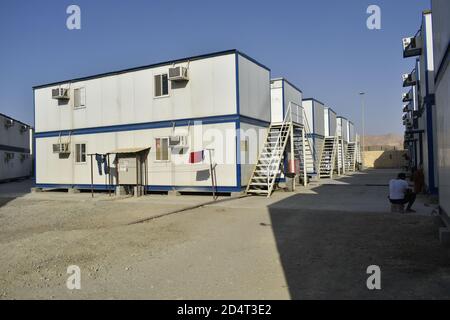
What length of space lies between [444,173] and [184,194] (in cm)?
1165

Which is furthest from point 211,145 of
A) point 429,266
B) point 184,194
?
point 429,266

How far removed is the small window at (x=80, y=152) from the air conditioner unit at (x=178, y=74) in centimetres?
720

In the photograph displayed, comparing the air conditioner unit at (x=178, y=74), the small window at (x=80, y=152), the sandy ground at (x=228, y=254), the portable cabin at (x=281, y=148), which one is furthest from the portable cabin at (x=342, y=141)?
the sandy ground at (x=228, y=254)

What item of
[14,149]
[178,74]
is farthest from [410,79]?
[14,149]

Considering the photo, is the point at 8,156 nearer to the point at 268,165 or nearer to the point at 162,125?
the point at 162,125

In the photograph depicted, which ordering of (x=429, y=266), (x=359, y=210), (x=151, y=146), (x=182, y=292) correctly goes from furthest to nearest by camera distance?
1. (x=151, y=146)
2. (x=359, y=210)
3. (x=429, y=266)
4. (x=182, y=292)

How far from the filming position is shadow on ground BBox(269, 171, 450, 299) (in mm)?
4816

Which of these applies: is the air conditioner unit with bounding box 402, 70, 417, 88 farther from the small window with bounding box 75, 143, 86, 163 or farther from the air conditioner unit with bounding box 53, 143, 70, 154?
the air conditioner unit with bounding box 53, 143, 70, 154

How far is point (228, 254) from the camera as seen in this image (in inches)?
267

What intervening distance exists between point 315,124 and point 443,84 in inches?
819

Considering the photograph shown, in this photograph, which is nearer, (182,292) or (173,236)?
(182,292)

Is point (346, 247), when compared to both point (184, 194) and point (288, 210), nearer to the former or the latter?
point (288, 210)

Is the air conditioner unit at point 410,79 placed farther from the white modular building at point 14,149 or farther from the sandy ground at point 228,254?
the white modular building at point 14,149

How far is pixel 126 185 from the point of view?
1805cm
